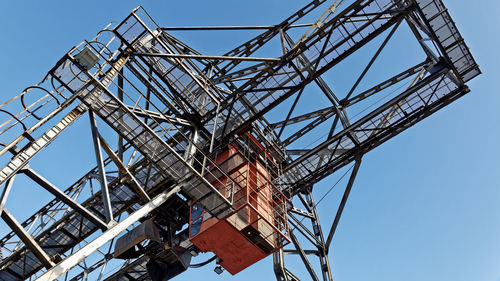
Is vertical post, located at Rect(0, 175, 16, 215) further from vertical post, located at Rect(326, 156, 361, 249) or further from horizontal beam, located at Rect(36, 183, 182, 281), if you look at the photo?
vertical post, located at Rect(326, 156, 361, 249)

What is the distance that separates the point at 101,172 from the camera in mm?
13445

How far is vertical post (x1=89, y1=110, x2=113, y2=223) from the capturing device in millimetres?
13135

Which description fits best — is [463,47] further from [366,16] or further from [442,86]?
[366,16]

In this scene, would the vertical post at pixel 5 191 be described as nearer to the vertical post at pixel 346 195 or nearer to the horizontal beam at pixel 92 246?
the horizontal beam at pixel 92 246

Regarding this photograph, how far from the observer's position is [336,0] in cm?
1806

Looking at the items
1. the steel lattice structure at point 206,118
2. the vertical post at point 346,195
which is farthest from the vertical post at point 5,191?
the vertical post at point 346,195

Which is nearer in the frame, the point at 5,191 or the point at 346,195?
the point at 5,191

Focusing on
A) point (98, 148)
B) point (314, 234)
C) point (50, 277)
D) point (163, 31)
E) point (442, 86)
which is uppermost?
point (163, 31)

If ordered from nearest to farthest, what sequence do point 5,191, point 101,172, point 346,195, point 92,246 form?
point 5,191, point 92,246, point 101,172, point 346,195

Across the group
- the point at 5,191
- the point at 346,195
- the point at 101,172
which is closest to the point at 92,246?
the point at 101,172

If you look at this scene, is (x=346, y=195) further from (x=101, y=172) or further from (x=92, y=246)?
(x=92, y=246)

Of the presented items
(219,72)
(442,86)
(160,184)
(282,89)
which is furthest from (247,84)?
(442,86)

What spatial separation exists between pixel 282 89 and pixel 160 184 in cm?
589

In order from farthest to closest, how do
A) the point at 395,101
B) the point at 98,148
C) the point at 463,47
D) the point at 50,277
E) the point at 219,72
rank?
the point at 219,72, the point at 395,101, the point at 463,47, the point at 98,148, the point at 50,277
